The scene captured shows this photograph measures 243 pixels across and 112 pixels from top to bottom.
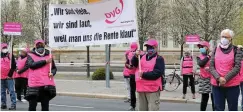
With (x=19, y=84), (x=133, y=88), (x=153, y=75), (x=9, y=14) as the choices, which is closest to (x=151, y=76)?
(x=153, y=75)

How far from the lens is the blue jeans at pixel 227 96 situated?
773 cm

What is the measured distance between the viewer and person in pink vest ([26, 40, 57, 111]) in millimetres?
8719

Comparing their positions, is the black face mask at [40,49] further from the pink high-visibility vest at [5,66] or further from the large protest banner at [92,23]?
the pink high-visibility vest at [5,66]

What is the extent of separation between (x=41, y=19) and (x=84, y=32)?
25.8 metres

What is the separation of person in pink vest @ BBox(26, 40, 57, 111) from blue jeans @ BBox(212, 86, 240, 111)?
118 inches

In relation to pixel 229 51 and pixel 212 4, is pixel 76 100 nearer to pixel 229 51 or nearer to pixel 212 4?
pixel 229 51

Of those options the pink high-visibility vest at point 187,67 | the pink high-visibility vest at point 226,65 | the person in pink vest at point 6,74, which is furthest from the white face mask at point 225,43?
the pink high-visibility vest at point 187,67

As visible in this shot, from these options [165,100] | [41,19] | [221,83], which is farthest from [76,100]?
[41,19]

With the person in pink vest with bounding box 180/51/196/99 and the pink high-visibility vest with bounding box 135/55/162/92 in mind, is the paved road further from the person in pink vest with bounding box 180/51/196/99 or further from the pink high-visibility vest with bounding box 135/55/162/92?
the pink high-visibility vest with bounding box 135/55/162/92

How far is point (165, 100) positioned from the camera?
600 inches

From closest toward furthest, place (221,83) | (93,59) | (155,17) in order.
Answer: (221,83), (155,17), (93,59)

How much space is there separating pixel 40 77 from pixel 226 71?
340cm

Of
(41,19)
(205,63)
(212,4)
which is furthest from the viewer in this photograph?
(41,19)

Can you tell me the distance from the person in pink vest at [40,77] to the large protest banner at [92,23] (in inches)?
92.6
